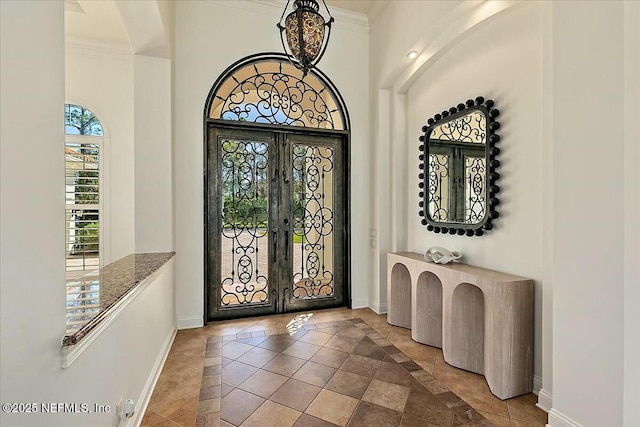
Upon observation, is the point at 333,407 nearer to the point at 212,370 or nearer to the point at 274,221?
the point at 212,370

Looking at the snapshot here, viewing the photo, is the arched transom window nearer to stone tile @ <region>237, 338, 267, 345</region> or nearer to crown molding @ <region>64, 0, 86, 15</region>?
crown molding @ <region>64, 0, 86, 15</region>

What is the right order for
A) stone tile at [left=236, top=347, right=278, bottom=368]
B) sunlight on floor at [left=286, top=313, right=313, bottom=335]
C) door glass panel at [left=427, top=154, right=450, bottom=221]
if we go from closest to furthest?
stone tile at [left=236, top=347, right=278, bottom=368] < door glass panel at [left=427, top=154, right=450, bottom=221] < sunlight on floor at [left=286, top=313, right=313, bottom=335]

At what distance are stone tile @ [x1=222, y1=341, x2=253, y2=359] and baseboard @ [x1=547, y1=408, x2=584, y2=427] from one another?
2.31 meters

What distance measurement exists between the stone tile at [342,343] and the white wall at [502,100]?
51.9 inches

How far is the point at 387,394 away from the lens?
2.23 metres

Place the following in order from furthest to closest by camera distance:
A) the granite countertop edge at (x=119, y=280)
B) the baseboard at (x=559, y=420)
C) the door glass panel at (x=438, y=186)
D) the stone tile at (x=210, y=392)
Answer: the door glass panel at (x=438, y=186)
the stone tile at (x=210, y=392)
the baseboard at (x=559, y=420)
the granite countertop edge at (x=119, y=280)

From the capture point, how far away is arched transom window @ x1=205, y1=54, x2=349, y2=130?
3.76 metres

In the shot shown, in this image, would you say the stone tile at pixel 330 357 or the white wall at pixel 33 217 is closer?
the white wall at pixel 33 217

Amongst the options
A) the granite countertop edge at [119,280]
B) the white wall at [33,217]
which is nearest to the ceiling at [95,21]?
the granite countertop edge at [119,280]

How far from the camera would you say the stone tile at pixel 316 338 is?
3111 mm

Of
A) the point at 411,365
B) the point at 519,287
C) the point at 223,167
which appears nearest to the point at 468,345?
the point at 411,365

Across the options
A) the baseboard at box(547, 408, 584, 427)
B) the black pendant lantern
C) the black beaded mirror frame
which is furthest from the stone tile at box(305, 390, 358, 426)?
the black pendant lantern

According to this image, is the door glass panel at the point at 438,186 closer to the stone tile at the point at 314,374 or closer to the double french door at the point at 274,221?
the double french door at the point at 274,221

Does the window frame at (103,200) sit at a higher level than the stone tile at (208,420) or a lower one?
higher
